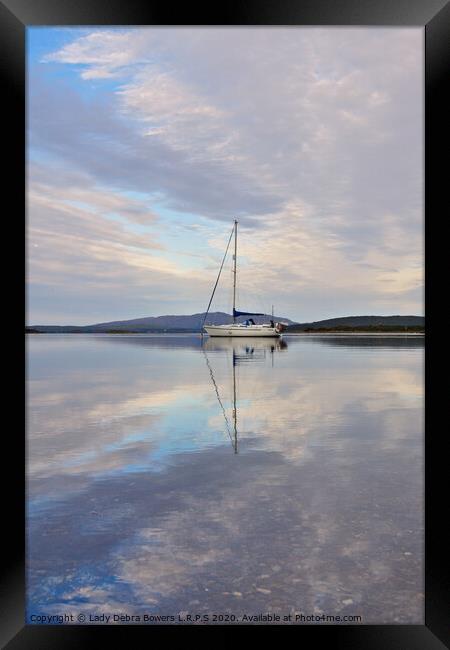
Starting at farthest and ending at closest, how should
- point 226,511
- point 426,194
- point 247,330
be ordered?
point 247,330
point 226,511
point 426,194

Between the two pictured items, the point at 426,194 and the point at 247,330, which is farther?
the point at 247,330

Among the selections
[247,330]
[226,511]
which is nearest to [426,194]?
[226,511]

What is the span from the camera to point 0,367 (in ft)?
7.35

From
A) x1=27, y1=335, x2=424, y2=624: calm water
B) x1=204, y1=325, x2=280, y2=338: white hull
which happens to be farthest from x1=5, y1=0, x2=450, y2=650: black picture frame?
x1=204, y1=325, x2=280, y2=338: white hull

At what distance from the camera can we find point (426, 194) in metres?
2.31

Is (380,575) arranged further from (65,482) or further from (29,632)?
(65,482)

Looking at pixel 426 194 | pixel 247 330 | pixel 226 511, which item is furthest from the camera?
Result: pixel 247 330

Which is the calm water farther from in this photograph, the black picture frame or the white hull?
the white hull

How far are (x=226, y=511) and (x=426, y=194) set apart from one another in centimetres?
238

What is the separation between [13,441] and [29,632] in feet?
2.57

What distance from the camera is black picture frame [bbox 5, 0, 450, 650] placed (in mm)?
2039

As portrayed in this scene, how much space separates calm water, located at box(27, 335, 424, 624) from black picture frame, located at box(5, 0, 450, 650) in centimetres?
19

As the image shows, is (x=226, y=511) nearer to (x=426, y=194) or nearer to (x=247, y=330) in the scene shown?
(x=426, y=194)

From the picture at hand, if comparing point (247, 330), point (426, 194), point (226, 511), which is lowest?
point (226, 511)
